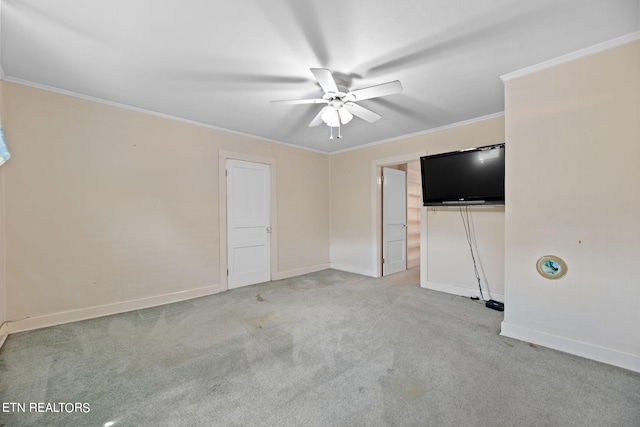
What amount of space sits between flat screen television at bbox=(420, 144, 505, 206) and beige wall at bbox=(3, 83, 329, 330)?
2903 millimetres

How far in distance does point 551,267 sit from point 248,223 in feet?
12.2

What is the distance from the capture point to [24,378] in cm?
176

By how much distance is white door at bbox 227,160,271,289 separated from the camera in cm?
390

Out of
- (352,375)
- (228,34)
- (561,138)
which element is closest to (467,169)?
(561,138)

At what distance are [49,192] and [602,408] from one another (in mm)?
4819

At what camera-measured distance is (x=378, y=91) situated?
2.09 metres

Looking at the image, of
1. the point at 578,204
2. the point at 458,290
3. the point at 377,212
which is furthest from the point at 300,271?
the point at 578,204

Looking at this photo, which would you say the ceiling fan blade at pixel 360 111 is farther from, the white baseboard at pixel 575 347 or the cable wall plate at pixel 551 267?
the white baseboard at pixel 575 347

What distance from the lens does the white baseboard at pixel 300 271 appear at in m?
4.44

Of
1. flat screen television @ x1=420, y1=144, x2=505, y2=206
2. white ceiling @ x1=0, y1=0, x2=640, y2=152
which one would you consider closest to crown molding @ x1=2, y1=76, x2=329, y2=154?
white ceiling @ x1=0, y1=0, x2=640, y2=152

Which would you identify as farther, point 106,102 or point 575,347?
point 106,102

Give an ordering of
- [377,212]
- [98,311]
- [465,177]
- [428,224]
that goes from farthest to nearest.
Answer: [377,212], [428,224], [465,177], [98,311]

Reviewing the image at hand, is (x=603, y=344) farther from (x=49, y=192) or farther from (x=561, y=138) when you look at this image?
(x=49, y=192)

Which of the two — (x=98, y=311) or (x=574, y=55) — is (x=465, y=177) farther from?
(x=98, y=311)
